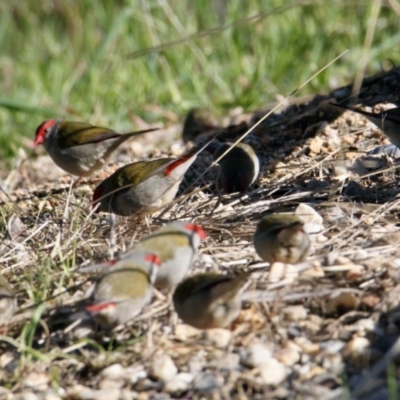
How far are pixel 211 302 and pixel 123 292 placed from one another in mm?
356

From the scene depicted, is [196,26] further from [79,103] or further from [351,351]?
[351,351]

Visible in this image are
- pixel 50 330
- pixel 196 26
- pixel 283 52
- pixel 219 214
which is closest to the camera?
pixel 50 330

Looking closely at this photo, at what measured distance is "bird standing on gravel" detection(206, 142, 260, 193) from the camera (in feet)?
17.6

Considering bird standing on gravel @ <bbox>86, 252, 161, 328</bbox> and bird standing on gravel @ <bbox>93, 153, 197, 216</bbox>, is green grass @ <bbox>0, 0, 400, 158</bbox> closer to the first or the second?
bird standing on gravel @ <bbox>93, 153, 197, 216</bbox>

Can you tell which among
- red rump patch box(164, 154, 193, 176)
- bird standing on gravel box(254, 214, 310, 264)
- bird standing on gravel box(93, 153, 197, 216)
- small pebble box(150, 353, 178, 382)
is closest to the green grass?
bird standing on gravel box(93, 153, 197, 216)

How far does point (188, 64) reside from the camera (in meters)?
9.46

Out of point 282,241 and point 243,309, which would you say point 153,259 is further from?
point 282,241

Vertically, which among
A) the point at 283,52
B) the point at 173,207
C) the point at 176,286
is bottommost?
the point at 283,52

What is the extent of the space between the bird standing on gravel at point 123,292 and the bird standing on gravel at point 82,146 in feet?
7.89

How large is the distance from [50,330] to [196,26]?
693cm

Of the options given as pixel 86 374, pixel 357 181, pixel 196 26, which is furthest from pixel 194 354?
pixel 196 26

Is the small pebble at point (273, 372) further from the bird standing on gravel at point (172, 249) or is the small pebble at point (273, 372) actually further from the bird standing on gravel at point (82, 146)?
the bird standing on gravel at point (82, 146)

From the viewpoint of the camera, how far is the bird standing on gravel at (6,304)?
12.4 feet

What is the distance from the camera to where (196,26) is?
10.2m
